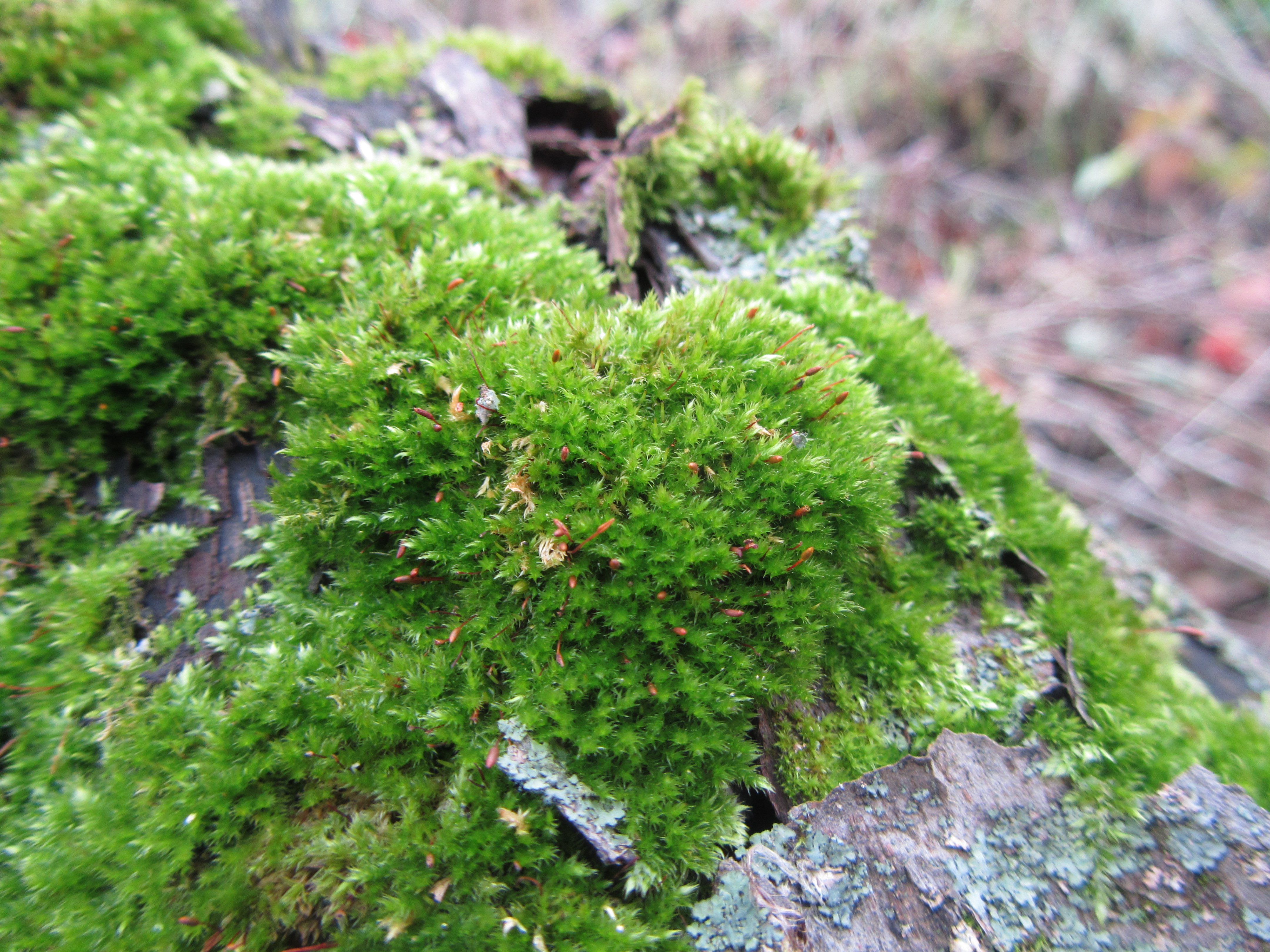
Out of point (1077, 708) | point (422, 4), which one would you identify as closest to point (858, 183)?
point (1077, 708)

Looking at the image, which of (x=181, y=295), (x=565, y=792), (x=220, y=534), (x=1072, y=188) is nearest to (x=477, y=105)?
(x=181, y=295)

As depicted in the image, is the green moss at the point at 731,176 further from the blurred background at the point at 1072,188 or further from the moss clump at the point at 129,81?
the blurred background at the point at 1072,188

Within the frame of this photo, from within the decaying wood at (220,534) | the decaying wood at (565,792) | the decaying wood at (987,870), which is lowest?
the decaying wood at (220,534)

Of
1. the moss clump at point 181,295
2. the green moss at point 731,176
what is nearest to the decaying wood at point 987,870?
the moss clump at point 181,295

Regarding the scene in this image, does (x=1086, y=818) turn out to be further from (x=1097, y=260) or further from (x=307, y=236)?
(x=1097, y=260)

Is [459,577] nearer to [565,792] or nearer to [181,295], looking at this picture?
[565,792]

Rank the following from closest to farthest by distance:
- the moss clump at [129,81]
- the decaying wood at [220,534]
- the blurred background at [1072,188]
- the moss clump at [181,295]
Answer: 1. the decaying wood at [220,534]
2. the moss clump at [181,295]
3. the moss clump at [129,81]
4. the blurred background at [1072,188]
